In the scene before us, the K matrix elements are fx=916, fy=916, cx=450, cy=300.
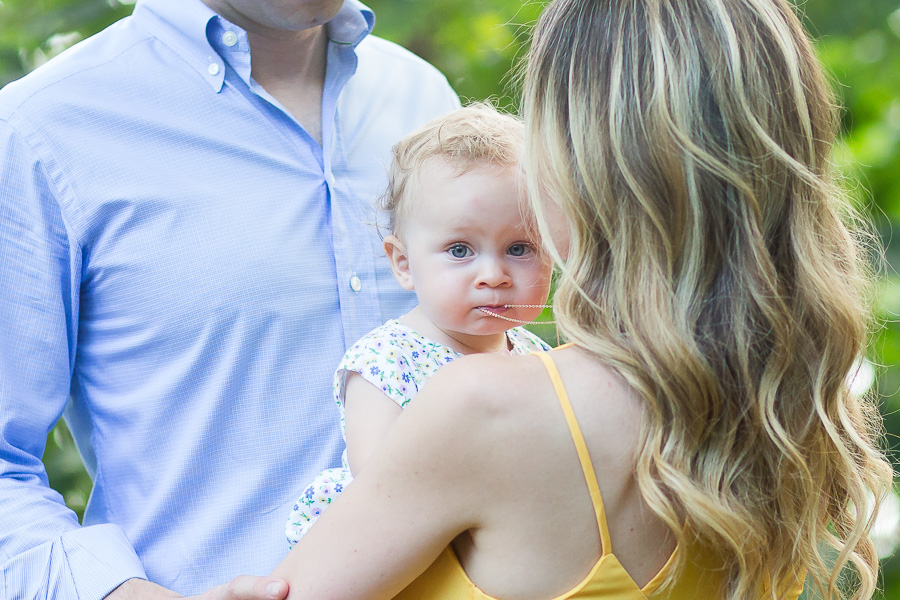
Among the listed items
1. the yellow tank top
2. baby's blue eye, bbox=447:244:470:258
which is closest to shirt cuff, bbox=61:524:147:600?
the yellow tank top

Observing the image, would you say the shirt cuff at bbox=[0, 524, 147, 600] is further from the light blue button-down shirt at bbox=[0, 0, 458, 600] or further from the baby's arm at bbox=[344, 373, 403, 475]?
the baby's arm at bbox=[344, 373, 403, 475]

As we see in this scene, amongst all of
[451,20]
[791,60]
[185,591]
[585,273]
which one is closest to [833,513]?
[585,273]

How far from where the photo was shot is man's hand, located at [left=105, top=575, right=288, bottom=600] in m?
1.29

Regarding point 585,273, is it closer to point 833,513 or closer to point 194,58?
point 833,513

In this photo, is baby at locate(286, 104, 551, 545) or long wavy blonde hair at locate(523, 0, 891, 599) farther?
baby at locate(286, 104, 551, 545)

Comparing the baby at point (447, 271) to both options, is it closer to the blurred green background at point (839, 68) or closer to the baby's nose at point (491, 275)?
the baby's nose at point (491, 275)

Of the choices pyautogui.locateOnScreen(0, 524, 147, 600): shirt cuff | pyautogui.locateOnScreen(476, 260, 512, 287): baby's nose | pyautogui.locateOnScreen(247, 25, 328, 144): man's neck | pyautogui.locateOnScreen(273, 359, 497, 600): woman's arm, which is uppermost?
pyautogui.locateOnScreen(247, 25, 328, 144): man's neck

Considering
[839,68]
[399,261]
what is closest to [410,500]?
[399,261]

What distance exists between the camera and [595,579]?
119cm

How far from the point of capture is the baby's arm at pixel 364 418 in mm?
1561

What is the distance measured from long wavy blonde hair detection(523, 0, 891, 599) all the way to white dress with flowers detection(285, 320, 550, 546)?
0.41 m

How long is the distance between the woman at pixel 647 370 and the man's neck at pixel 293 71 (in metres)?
0.89

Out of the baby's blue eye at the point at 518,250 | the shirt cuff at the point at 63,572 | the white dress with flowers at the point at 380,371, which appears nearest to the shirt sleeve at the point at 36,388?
the shirt cuff at the point at 63,572

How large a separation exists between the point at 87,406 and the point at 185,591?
0.44 metres
